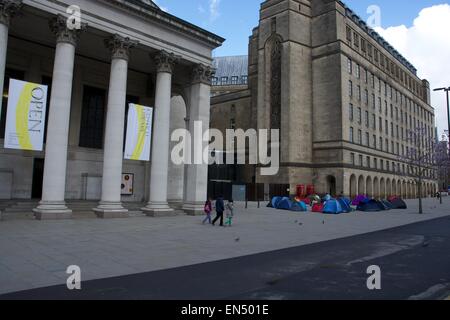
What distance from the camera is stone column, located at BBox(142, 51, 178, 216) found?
2383cm

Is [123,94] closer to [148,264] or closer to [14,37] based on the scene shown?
[14,37]

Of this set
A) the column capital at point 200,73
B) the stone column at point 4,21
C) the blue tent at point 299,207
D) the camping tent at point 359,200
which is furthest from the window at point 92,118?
the camping tent at point 359,200

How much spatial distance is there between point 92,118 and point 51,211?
1187cm

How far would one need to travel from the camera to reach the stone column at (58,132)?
18875mm

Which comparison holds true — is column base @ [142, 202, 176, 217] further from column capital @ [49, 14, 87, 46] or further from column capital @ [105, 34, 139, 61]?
column capital @ [49, 14, 87, 46]

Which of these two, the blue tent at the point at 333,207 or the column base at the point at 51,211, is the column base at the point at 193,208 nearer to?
the column base at the point at 51,211

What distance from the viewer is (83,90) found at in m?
28.0

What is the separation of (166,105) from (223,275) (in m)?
18.3

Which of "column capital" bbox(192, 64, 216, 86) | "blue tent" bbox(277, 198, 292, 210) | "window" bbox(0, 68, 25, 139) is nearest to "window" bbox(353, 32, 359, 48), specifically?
"blue tent" bbox(277, 198, 292, 210)

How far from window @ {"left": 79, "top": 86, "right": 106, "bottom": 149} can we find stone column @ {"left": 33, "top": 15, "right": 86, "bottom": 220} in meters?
8.46

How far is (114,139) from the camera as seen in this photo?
2169 centimetres

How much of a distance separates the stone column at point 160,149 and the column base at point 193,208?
1871 millimetres

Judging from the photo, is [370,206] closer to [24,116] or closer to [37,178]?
[37,178]
